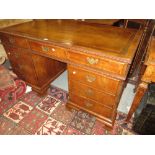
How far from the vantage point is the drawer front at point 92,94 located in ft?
4.49

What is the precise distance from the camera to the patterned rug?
5.33 feet

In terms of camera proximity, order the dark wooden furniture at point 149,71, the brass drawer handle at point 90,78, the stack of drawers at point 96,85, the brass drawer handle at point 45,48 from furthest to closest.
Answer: the brass drawer handle at point 45,48
the brass drawer handle at point 90,78
the stack of drawers at point 96,85
the dark wooden furniture at point 149,71

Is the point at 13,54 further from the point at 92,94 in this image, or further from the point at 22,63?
the point at 92,94

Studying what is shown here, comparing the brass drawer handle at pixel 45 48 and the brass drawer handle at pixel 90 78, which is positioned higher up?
A: the brass drawer handle at pixel 45 48

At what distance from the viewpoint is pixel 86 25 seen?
5.67 ft

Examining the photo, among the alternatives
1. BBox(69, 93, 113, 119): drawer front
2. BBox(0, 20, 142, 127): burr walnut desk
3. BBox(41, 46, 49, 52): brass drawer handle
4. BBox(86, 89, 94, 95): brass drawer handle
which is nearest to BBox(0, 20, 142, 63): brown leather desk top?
BBox(0, 20, 142, 127): burr walnut desk

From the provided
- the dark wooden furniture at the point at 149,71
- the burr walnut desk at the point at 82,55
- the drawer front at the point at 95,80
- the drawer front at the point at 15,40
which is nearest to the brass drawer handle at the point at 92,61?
the burr walnut desk at the point at 82,55

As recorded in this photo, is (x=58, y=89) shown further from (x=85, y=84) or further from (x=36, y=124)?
(x=85, y=84)

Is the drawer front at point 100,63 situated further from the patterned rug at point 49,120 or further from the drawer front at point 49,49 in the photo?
the patterned rug at point 49,120

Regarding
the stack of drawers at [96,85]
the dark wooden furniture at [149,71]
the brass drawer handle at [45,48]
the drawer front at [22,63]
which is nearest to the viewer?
the dark wooden furniture at [149,71]

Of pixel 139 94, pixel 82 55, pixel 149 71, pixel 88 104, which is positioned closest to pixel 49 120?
pixel 88 104

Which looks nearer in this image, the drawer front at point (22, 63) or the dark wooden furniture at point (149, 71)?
the dark wooden furniture at point (149, 71)
